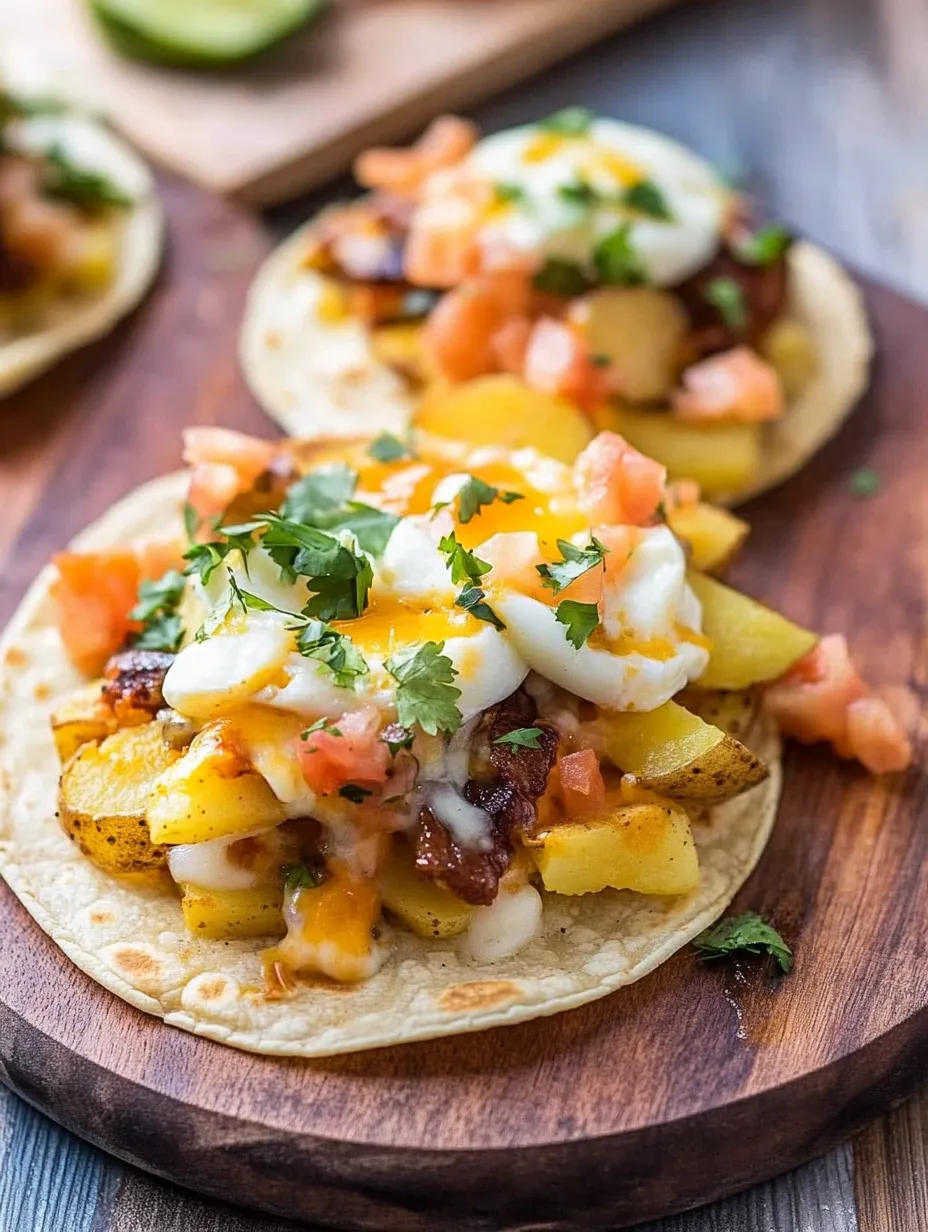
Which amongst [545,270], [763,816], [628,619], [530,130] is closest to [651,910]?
[763,816]

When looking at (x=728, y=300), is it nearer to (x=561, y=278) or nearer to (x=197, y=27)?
(x=561, y=278)

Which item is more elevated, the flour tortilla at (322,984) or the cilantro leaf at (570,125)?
the cilantro leaf at (570,125)

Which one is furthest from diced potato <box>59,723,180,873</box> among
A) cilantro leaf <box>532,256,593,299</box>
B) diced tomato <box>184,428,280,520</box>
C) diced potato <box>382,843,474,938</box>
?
cilantro leaf <box>532,256,593,299</box>

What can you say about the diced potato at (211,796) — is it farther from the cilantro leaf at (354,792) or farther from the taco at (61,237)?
the taco at (61,237)

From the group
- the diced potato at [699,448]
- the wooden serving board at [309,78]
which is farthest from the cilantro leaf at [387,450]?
the wooden serving board at [309,78]

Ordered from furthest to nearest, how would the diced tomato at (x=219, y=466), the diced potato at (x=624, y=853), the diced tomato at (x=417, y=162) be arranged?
the diced tomato at (x=417, y=162)
the diced tomato at (x=219, y=466)
the diced potato at (x=624, y=853)

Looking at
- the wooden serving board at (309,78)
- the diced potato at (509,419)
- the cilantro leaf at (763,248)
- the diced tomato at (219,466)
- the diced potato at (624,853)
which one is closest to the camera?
the diced potato at (624,853)

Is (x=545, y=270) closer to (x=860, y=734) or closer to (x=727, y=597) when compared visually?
(x=727, y=597)

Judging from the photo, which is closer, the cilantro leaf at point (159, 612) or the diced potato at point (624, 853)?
the diced potato at point (624, 853)
